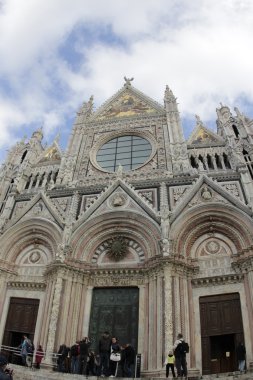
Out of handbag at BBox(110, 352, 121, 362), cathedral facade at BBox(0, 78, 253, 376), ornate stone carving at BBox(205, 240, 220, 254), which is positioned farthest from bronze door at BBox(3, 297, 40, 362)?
ornate stone carving at BBox(205, 240, 220, 254)

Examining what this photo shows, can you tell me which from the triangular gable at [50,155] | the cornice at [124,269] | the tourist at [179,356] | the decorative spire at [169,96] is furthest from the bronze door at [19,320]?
the decorative spire at [169,96]

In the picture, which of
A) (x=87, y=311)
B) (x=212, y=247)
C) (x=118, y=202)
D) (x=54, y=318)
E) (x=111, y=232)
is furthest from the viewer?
(x=118, y=202)

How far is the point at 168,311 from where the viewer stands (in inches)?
473

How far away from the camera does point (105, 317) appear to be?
13547mm

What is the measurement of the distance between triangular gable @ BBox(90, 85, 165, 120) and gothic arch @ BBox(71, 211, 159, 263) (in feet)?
31.8

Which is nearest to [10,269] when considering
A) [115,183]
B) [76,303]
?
[76,303]

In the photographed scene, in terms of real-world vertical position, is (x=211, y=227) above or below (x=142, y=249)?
above

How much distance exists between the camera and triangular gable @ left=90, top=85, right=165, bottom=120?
2294 centimetres

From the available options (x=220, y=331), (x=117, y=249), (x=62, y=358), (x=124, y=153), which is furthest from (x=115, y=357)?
(x=124, y=153)

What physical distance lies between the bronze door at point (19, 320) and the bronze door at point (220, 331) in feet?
23.0

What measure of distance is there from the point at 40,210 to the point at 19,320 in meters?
5.26

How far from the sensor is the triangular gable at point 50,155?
21266mm

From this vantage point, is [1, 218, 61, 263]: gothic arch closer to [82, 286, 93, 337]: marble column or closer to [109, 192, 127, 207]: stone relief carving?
[82, 286, 93, 337]: marble column

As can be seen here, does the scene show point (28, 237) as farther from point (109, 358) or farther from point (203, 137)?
point (203, 137)
